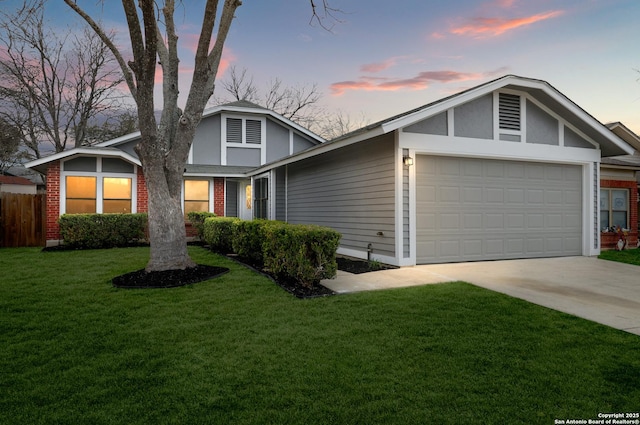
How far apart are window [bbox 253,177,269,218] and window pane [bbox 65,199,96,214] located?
19.9 feet

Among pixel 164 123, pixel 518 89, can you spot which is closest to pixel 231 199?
pixel 164 123

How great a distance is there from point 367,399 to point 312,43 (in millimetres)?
14021

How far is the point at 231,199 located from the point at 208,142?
2.66 metres

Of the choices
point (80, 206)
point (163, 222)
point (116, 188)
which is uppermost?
point (116, 188)

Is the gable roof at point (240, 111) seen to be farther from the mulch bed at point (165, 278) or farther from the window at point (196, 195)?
the mulch bed at point (165, 278)

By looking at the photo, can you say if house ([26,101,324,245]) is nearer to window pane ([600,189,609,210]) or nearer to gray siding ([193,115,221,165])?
gray siding ([193,115,221,165])

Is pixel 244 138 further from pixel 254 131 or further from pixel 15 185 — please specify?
pixel 15 185

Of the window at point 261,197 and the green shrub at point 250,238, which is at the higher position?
the window at point 261,197

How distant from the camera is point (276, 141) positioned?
1808cm

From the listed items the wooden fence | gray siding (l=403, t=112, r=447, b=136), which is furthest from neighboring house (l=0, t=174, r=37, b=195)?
gray siding (l=403, t=112, r=447, b=136)

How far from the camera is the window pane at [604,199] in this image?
527 inches

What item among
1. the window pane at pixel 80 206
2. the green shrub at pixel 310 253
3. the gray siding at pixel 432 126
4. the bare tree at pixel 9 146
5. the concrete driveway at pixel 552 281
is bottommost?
the concrete driveway at pixel 552 281

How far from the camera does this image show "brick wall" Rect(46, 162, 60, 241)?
44.6 feet

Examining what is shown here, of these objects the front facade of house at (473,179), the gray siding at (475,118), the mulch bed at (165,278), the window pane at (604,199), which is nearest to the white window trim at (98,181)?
the front facade of house at (473,179)
